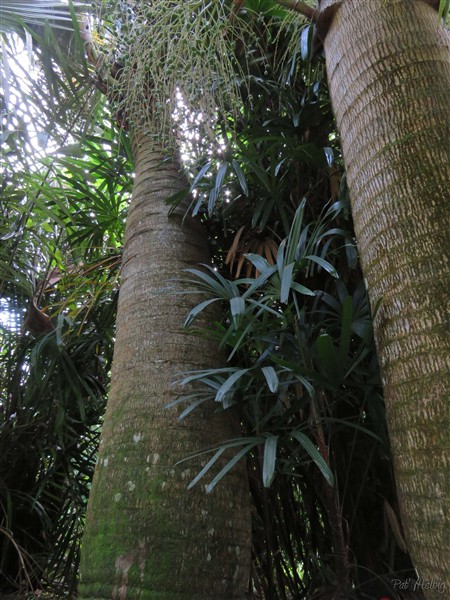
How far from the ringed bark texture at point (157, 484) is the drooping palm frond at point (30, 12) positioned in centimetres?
102

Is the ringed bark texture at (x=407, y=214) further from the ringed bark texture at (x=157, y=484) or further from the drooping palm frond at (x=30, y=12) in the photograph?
the drooping palm frond at (x=30, y=12)

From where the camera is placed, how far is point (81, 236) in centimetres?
250

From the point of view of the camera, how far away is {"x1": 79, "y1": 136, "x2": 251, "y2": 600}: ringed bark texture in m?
1.00

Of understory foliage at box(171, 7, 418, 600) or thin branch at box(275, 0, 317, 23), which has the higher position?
thin branch at box(275, 0, 317, 23)

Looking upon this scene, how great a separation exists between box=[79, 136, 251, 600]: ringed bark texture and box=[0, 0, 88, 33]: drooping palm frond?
1017 millimetres

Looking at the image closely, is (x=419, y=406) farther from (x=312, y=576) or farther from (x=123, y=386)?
(x=312, y=576)

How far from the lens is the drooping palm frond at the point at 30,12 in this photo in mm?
1746

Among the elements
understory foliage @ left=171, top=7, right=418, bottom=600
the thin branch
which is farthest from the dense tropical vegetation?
the thin branch

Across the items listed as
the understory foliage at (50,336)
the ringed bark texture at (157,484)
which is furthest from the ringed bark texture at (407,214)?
the understory foliage at (50,336)

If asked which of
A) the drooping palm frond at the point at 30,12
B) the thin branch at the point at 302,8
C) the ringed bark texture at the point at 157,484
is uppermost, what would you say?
the drooping palm frond at the point at 30,12

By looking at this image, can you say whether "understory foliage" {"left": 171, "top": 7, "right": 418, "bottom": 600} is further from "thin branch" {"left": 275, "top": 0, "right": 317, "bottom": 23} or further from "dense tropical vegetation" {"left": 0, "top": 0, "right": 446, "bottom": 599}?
"thin branch" {"left": 275, "top": 0, "right": 317, "bottom": 23}

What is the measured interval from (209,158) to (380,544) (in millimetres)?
1285

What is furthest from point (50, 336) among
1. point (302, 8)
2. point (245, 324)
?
point (302, 8)

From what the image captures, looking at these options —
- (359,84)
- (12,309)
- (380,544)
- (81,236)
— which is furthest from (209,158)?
(12,309)
